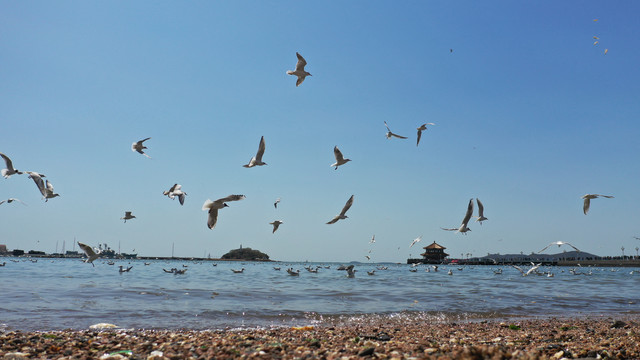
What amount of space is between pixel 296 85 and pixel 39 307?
35.8 feet

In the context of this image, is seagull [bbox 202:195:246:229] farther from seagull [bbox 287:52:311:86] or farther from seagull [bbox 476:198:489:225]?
seagull [bbox 476:198:489:225]

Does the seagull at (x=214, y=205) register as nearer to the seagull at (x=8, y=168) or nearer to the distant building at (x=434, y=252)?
the seagull at (x=8, y=168)

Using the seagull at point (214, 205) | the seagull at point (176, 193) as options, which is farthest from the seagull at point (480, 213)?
the seagull at point (176, 193)

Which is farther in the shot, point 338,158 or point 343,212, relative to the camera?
point 338,158

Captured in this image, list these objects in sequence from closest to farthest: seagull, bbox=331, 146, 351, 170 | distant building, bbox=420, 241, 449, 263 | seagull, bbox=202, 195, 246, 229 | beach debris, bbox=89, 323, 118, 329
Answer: seagull, bbox=202, 195, 246, 229 < beach debris, bbox=89, 323, 118, 329 < seagull, bbox=331, 146, 351, 170 < distant building, bbox=420, 241, 449, 263

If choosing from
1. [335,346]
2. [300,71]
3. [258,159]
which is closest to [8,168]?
[258,159]

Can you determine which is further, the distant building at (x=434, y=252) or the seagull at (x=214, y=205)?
the distant building at (x=434, y=252)

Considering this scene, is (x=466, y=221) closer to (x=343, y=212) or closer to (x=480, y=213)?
(x=480, y=213)

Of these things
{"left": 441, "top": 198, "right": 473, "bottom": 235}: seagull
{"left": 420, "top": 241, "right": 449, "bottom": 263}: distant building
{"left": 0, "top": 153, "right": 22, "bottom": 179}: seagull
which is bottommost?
{"left": 420, "top": 241, "right": 449, "bottom": 263}: distant building

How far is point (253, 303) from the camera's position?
16156mm

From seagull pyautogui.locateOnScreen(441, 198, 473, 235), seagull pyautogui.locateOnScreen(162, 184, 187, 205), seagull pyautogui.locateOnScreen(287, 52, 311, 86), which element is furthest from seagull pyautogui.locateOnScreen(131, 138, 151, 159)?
seagull pyautogui.locateOnScreen(441, 198, 473, 235)

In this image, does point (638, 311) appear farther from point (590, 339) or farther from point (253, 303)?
point (253, 303)


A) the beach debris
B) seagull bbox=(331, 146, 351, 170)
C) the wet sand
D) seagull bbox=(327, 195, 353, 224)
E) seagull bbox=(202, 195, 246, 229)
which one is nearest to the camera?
the wet sand

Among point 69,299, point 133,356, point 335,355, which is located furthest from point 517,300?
point 69,299
